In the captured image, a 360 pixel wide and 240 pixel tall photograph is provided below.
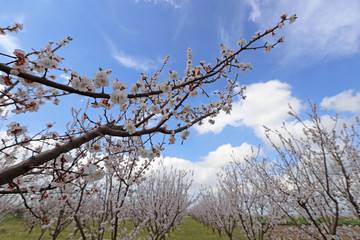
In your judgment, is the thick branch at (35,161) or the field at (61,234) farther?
the field at (61,234)

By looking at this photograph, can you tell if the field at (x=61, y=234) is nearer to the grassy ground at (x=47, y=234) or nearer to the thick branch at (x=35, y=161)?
the grassy ground at (x=47, y=234)

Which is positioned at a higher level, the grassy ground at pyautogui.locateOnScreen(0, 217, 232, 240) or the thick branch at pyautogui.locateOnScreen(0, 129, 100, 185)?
the thick branch at pyautogui.locateOnScreen(0, 129, 100, 185)

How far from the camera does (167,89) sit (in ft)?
8.66

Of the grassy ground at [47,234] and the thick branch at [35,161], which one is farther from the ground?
the thick branch at [35,161]

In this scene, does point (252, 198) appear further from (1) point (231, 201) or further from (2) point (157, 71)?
(2) point (157, 71)

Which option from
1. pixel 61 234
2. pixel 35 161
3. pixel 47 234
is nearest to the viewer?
pixel 35 161

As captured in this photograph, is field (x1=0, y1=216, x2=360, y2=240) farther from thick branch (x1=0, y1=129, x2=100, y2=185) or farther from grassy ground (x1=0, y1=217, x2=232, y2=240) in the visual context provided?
thick branch (x1=0, y1=129, x2=100, y2=185)

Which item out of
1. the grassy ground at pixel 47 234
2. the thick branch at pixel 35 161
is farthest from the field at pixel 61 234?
the thick branch at pixel 35 161

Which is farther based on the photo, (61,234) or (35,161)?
(61,234)

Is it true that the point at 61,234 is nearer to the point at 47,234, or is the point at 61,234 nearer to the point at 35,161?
the point at 47,234

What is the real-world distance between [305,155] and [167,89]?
3.83 metres

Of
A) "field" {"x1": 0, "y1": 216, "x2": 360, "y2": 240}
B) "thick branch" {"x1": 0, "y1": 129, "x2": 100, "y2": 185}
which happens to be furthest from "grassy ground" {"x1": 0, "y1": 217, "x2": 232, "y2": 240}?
"thick branch" {"x1": 0, "y1": 129, "x2": 100, "y2": 185}

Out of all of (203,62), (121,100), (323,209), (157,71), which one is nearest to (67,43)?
(157,71)

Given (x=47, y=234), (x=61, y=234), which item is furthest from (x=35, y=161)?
(x=47, y=234)
